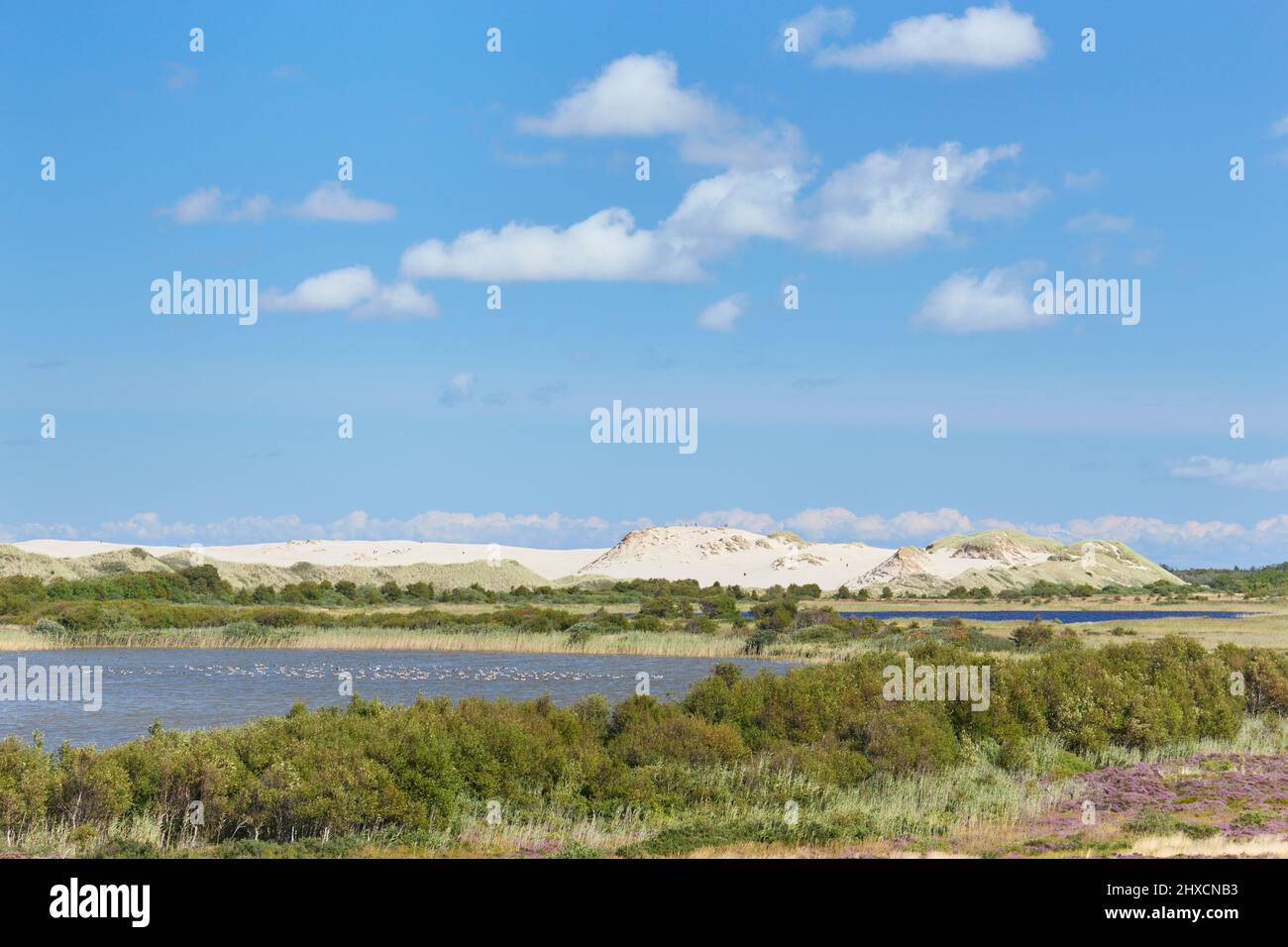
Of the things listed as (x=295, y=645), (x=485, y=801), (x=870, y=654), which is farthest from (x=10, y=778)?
(x=295, y=645)

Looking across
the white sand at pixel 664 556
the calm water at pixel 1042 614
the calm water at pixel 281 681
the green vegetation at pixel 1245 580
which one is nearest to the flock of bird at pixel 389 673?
the calm water at pixel 281 681

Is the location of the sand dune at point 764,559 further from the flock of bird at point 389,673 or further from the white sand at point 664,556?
the flock of bird at point 389,673

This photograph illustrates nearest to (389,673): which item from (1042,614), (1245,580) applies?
(1042,614)

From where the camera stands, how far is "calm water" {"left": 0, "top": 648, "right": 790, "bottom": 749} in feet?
107

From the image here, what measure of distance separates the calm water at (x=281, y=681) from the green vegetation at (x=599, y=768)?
6290 mm

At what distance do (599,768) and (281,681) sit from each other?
2599 cm

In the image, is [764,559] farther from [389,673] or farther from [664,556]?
[389,673]

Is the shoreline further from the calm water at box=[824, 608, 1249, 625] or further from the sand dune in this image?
the sand dune

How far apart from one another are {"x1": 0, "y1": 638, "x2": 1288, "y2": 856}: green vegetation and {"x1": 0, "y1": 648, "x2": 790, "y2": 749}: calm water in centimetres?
629

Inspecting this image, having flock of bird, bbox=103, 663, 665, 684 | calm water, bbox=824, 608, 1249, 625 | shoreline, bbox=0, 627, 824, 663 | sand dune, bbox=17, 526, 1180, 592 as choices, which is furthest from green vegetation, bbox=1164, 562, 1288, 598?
flock of bird, bbox=103, 663, 665, 684

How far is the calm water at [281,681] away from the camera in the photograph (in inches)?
1283

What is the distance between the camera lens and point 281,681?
4359 cm
